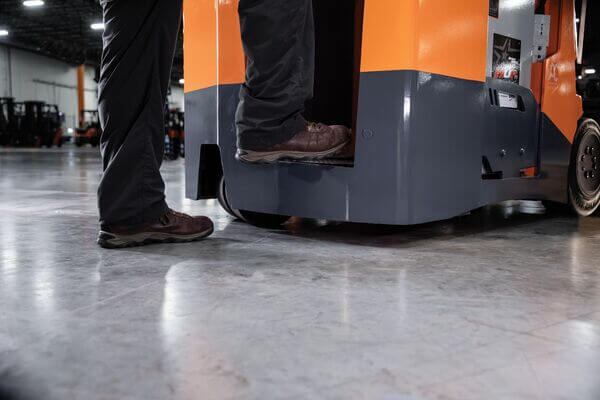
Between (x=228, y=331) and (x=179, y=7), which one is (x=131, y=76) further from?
(x=228, y=331)

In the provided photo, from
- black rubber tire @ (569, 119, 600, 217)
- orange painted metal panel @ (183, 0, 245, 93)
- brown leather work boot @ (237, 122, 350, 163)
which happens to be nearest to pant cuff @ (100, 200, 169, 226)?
brown leather work boot @ (237, 122, 350, 163)

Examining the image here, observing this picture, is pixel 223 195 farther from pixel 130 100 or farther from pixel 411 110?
pixel 411 110

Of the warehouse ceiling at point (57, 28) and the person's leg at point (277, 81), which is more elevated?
the warehouse ceiling at point (57, 28)

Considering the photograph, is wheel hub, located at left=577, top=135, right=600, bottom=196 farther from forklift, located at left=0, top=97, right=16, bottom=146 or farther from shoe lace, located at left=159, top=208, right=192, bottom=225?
forklift, located at left=0, top=97, right=16, bottom=146

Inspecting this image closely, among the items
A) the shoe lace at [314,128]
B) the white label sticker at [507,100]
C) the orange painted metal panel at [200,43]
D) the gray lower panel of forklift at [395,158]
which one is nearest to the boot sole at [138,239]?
the gray lower panel of forklift at [395,158]

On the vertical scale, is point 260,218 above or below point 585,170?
below

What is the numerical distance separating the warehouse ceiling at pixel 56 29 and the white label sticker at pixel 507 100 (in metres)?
21.9

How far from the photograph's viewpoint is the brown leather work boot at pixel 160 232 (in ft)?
6.79

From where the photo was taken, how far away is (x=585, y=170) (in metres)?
3.24

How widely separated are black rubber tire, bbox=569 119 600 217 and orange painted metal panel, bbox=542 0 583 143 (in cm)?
13

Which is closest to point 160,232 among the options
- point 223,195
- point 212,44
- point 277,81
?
point 223,195

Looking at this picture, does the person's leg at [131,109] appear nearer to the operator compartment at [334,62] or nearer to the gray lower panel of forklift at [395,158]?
the gray lower panel of forklift at [395,158]

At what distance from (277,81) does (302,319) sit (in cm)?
89

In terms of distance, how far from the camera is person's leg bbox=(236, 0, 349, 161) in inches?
72.4
